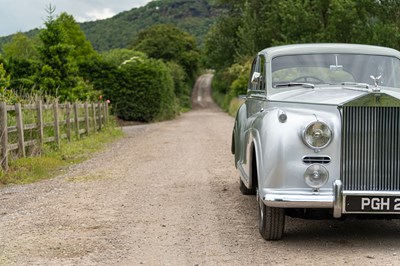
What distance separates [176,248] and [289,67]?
265 centimetres

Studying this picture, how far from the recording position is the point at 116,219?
6.94 metres

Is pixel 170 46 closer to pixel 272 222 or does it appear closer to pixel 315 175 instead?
pixel 272 222

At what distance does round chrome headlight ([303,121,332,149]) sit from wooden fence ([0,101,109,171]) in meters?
7.05

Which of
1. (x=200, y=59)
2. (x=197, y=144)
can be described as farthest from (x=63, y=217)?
(x=200, y=59)

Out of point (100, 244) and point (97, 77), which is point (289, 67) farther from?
point (97, 77)

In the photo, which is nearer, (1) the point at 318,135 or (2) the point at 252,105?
(1) the point at 318,135

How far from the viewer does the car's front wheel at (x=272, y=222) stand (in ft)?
18.3

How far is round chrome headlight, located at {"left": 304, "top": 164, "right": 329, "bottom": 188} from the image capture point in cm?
527

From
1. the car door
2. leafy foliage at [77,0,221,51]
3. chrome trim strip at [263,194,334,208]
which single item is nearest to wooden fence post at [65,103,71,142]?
the car door

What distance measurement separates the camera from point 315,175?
5266 mm

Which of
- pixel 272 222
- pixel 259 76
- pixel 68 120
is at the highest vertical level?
pixel 259 76

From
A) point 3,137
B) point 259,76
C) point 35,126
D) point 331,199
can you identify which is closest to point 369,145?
point 331,199

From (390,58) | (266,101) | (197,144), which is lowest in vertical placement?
(197,144)

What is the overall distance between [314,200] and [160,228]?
6.51 feet
